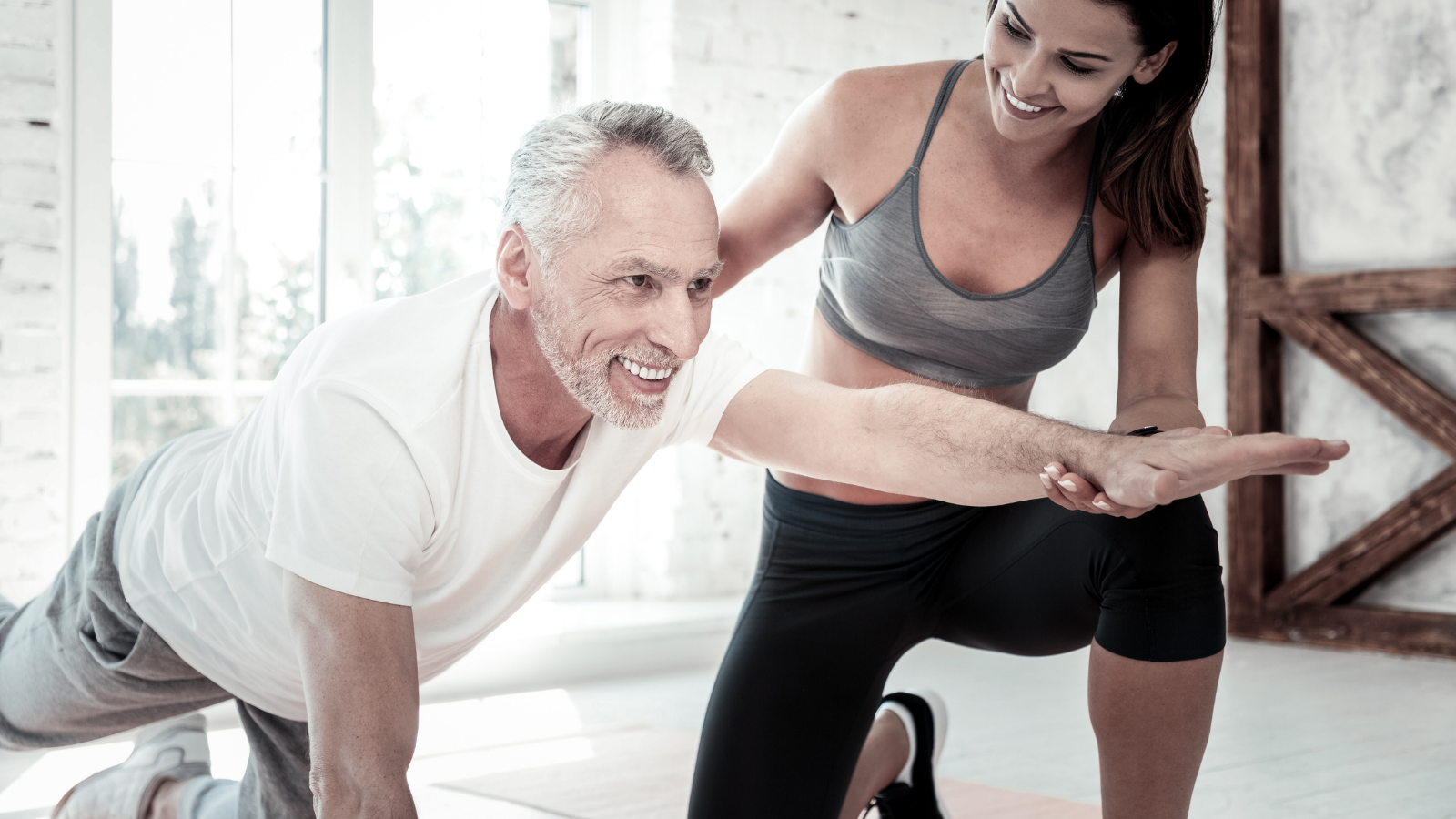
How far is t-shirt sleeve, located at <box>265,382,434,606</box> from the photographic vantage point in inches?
49.7

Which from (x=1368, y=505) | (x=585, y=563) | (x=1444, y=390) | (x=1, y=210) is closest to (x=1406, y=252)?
(x=1444, y=390)

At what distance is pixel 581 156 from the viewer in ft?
4.58

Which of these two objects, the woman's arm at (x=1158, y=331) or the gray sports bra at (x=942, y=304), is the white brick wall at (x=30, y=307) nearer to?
the gray sports bra at (x=942, y=304)

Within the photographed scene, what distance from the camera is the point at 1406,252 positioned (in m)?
4.25

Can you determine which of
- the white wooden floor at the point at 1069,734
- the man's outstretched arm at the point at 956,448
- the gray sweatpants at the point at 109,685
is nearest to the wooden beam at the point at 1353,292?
the white wooden floor at the point at 1069,734

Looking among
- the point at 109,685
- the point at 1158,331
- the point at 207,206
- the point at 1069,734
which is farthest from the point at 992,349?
the point at 207,206

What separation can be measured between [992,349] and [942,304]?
0.31 ft

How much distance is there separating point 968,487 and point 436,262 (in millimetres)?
2933

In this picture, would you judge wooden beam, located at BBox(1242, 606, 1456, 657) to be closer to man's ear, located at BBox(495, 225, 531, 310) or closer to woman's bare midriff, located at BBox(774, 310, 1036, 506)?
woman's bare midriff, located at BBox(774, 310, 1036, 506)

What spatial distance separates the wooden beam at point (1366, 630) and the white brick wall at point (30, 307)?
13.1 ft

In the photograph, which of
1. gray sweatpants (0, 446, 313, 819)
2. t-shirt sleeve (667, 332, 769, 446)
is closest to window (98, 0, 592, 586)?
gray sweatpants (0, 446, 313, 819)

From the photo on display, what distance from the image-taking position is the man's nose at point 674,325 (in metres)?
1.38

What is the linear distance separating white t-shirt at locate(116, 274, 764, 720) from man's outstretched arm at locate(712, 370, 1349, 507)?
2.9 inches

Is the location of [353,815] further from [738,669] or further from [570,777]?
[570,777]
